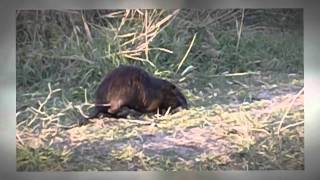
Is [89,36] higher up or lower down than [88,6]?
lower down

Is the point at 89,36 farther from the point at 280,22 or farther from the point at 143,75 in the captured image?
the point at 280,22

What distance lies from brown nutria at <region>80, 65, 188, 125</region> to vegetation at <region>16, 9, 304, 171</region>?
0.17ft

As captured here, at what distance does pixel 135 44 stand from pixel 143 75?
0.22 metres

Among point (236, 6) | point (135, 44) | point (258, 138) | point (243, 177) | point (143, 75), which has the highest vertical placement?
point (236, 6)

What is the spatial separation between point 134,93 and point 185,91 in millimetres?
352

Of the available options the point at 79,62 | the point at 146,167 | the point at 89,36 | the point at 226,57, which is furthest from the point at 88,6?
the point at 146,167

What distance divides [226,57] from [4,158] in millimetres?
1672

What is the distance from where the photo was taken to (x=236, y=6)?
254cm

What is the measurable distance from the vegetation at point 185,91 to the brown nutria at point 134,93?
5 centimetres

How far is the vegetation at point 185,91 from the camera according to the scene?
8.25 feet

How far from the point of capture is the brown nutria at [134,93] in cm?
253

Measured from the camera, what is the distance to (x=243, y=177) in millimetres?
A: 2508

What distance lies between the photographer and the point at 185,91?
2518 millimetres

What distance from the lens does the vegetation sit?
2.51m
